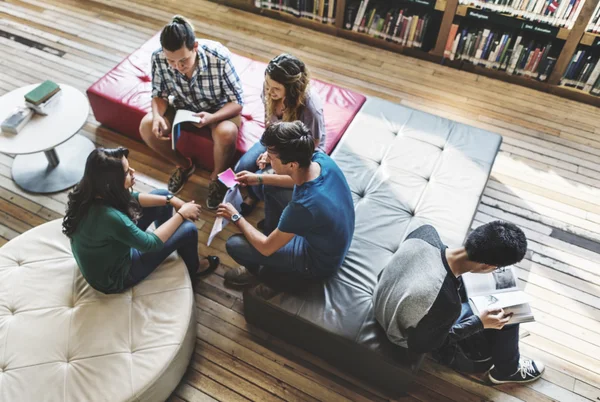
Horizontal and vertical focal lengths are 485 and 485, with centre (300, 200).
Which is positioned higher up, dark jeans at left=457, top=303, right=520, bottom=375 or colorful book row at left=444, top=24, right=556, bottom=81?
colorful book row at left=444, top=24, right=556, bottom=81

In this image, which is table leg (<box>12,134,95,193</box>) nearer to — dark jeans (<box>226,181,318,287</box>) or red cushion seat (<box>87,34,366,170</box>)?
red cushion seat (<box>87,34,366,170</box>)

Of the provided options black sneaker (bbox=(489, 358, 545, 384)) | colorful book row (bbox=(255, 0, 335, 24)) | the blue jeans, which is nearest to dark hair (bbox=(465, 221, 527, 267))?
black sneaker (bbox=(489, 358, 545, 384))

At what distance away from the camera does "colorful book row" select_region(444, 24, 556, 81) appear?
3945 millimetres

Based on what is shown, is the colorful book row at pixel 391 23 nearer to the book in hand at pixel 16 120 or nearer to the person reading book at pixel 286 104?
the person reading book at pixel 286 104

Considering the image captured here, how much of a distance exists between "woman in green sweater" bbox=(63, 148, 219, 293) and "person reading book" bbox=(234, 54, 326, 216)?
19.6 inches

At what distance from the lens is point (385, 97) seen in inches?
160

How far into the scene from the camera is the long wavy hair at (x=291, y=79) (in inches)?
96.9

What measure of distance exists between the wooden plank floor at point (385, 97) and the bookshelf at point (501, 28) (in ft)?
0.30

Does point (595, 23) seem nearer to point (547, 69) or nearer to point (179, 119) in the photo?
point (547, 69)

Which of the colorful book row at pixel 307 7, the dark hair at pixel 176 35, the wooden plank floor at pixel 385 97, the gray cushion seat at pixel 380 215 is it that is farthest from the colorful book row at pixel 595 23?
the dark hair at pixel 176 35

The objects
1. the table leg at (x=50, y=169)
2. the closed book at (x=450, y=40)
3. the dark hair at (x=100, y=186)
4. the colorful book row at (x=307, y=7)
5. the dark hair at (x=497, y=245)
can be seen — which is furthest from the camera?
the colorful book row at (x=307, y=7)

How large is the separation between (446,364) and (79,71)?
12.2 feet

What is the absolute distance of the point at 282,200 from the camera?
8.57 ft

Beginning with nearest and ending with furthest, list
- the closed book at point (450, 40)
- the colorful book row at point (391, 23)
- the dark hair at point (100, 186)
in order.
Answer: the dark hair at point (100, 186)
the closed book at point (450, 40)
the colorful book row at point (391, 23)
